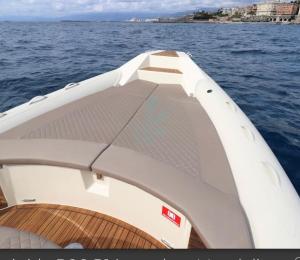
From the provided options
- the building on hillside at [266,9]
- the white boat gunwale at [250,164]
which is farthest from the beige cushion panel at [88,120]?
the building on hillside at [266,9]

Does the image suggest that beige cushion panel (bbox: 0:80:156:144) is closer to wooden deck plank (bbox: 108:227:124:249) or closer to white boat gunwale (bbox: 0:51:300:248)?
white boat gunwale (bbox: 0:51:300:248)

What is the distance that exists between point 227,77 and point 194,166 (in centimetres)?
673

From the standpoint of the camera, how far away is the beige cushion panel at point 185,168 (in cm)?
144

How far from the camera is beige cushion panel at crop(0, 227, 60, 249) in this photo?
4.14 feet

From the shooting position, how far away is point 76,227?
212 centimetres

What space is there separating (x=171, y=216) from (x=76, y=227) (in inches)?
34.6

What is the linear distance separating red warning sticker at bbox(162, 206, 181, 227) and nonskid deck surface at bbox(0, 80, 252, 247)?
28 cm

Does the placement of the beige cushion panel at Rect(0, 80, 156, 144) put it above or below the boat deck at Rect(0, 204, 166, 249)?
above

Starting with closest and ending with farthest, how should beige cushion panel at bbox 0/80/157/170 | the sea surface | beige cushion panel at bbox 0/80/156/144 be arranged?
1. beige cushion panel at bbox 0/80/157/170
2. beige cushion panel at bbox 0/80/156/144
3. the sea surface

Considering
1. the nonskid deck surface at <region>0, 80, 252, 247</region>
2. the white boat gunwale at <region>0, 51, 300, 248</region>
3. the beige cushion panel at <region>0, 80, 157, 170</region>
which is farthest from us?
the beige cushion panel at <region>0, 80, 157, 170</region>

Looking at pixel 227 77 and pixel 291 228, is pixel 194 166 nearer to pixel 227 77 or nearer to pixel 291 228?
pixel 291 228

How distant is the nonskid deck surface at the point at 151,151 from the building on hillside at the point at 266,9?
9987 cm

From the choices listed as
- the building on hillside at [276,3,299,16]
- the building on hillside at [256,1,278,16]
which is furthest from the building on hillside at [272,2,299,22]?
the building on hillside at [256,1,278,16]

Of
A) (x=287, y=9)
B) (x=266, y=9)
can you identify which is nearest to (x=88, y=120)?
(x=287, y=9)
